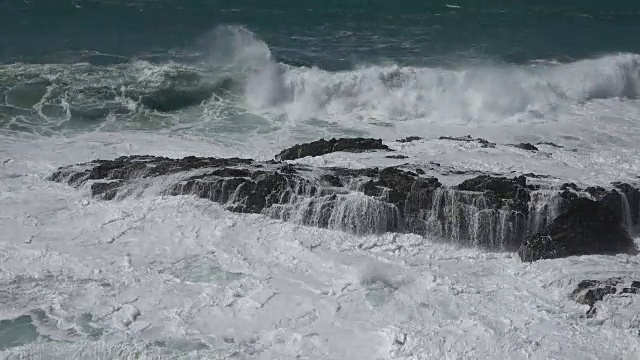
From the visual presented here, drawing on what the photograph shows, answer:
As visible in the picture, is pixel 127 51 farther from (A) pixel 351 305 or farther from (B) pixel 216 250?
(A) pixel 351 305

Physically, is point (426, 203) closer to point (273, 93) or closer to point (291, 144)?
point (291, 144)

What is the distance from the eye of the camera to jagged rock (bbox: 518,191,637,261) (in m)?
14.3

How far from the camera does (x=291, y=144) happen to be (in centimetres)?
2239

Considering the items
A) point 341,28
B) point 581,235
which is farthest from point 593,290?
point 341,28

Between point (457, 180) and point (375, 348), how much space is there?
221 inches

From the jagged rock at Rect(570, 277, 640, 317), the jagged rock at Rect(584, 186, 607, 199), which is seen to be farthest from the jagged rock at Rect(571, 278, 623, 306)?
the jagged rock at Rect(584, 186, 607, 199)

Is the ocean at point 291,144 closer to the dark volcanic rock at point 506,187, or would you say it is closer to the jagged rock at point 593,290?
the jagged rock at point 593,290

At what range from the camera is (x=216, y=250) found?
1445 centimetres

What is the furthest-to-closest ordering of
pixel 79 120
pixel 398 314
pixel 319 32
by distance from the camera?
pixel 319 32 < pixel 79 120 < pixel 398 314

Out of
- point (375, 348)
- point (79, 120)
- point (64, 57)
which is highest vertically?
point (64, 57)

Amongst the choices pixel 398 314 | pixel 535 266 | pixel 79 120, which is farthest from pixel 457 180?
pixel 79 120

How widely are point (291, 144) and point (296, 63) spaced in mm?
8782

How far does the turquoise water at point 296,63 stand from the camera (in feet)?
82.2

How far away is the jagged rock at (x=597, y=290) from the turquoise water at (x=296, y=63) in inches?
473
